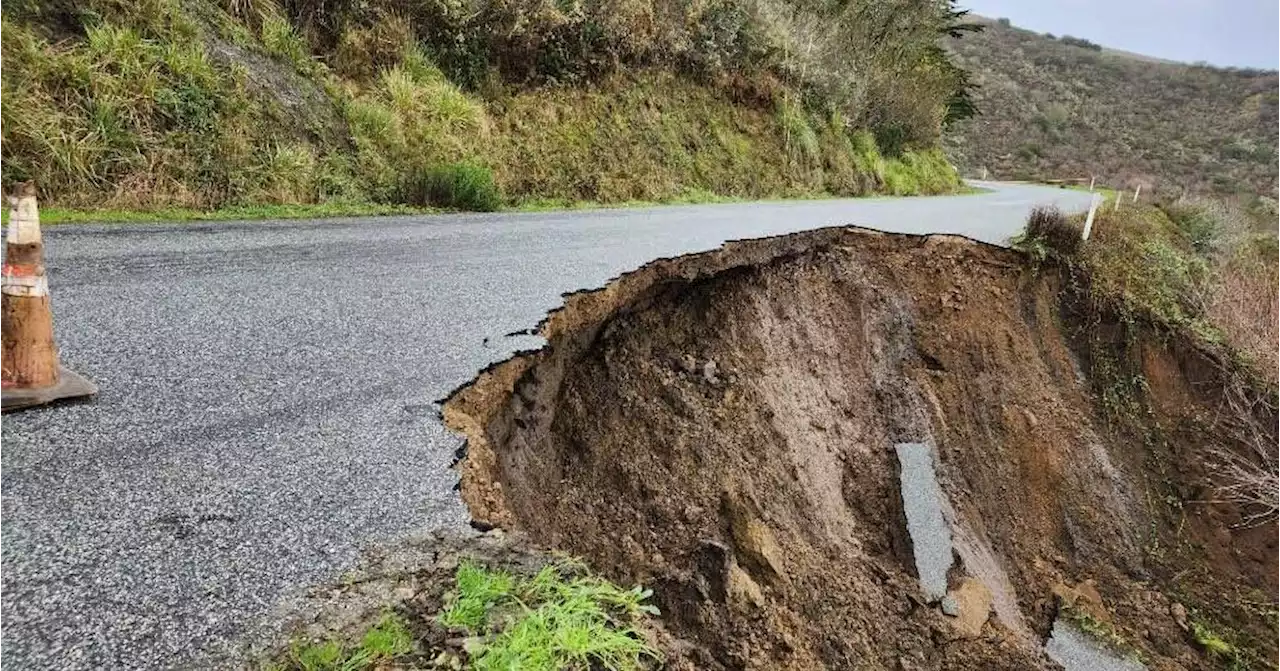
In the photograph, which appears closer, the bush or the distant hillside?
the bush

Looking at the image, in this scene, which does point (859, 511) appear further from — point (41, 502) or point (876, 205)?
point (876, 205)

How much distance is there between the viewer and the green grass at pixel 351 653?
5.68ft

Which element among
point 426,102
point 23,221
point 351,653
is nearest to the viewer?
point 351,653

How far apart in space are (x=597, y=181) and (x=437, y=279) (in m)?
7.05

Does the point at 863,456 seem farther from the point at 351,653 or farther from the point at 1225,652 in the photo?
the point at 351,653

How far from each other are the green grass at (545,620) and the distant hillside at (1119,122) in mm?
37536

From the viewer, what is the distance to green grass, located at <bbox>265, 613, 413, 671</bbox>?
1.73 m

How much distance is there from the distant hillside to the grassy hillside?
936 inches

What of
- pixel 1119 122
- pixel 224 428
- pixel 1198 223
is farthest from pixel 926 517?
pixel 1119 122

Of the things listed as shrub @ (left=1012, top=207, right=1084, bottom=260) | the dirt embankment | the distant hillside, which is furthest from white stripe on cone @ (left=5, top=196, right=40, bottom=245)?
the distant hillside

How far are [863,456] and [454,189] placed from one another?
5710mm

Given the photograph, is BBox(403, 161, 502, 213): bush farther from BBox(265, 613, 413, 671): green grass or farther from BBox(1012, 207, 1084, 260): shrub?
BBox(265, 613, 413, 671): green grass

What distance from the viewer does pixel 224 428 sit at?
2.87m

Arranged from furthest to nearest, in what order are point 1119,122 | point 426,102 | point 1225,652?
point 1119,122 < point 426,102 < point 1225,652
